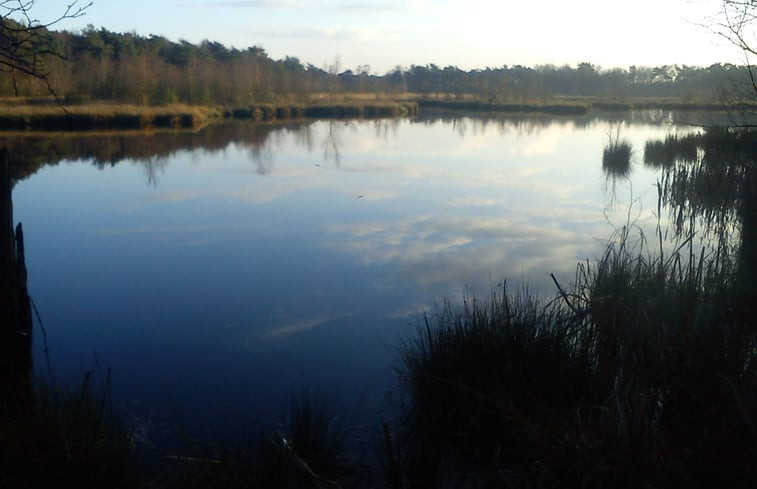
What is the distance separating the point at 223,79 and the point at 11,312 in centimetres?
2897

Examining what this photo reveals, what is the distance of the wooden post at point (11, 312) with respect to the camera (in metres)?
3.18

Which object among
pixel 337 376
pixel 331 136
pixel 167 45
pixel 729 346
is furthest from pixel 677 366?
pixel 167 45

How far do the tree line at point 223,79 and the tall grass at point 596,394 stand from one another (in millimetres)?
4135

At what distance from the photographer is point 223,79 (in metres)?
30.8

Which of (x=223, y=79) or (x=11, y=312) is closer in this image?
(x=11, y=312)

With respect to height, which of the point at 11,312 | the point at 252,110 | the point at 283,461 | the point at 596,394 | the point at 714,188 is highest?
the point at 252,110

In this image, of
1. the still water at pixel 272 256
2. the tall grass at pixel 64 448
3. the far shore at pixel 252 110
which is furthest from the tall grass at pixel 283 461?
the far shore at pixel 252 110

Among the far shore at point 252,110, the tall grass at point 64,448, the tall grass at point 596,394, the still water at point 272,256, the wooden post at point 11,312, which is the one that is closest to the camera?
the tall grass at point 596,394

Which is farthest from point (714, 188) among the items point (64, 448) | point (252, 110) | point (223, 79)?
point (223, 79)

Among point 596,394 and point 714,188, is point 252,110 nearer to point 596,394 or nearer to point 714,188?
point 714,188

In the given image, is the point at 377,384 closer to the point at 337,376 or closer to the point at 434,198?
the point at 337,376

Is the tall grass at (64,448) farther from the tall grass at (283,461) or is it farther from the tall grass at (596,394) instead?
the tall grass at (596,394)

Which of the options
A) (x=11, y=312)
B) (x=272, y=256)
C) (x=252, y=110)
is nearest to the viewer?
(x=11, y=312)

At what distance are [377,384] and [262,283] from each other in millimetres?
2341
